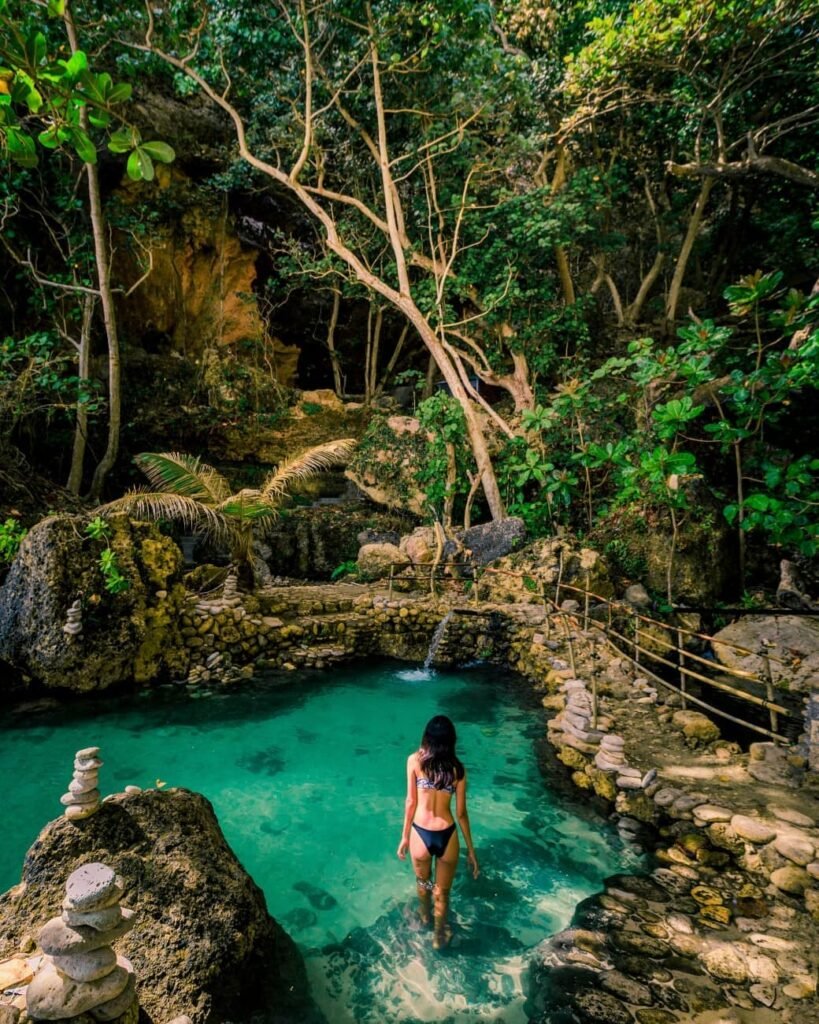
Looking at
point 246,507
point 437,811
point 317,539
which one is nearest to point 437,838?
point 437,811

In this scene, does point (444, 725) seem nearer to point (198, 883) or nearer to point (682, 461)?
point (198, 883)

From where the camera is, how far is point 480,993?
110 inches

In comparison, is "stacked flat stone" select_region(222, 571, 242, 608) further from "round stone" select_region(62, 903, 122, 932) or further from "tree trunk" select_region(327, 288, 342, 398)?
"tree trunk" select_region(327, 288, 342, 398)

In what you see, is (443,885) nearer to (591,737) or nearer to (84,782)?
(84,782)

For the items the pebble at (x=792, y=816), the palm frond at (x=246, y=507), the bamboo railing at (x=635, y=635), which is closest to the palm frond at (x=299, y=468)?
the palm frond at (x=246, y=507)

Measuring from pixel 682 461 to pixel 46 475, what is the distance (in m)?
12.1

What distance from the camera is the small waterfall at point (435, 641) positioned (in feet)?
25.8

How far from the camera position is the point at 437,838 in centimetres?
293

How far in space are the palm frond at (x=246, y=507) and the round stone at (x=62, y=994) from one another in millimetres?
6147

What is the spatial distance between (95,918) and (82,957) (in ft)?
0.46

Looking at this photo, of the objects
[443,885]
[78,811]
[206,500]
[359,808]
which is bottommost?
[359,808]

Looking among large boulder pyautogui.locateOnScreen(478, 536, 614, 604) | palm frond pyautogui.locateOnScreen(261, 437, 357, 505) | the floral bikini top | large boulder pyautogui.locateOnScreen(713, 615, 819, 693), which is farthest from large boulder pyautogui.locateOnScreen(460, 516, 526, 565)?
the floral bikini top

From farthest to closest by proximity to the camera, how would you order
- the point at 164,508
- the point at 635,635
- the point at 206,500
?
1. the point at 206,500
2. the point at 164,508
3. the point at 635,635

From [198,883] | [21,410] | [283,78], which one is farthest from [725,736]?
[283,78]
